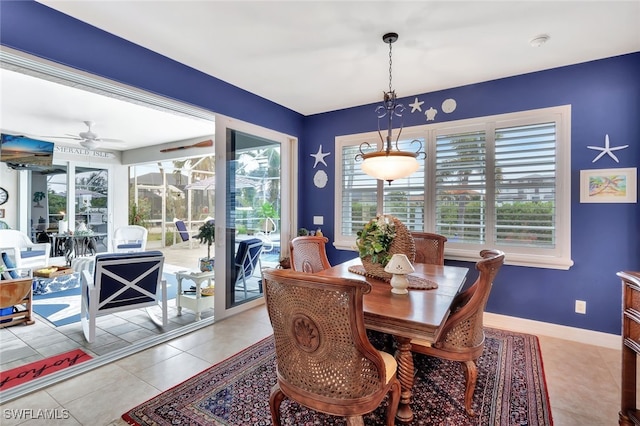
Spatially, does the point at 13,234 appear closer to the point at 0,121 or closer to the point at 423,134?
the point at 0,121

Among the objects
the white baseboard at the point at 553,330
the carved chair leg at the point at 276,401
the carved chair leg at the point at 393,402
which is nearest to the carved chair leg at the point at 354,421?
the carved chair leg at the point at 393,402

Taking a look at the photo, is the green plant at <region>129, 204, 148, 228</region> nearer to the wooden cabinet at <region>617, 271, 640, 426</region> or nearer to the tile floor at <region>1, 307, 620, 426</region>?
the tile floor at <region>1, 307, 620, 426</region>

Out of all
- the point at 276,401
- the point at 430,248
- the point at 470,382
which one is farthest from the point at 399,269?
the point at 430,248

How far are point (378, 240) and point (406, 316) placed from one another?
2.45ft

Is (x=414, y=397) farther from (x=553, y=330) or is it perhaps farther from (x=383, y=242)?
(x=553, y=330)

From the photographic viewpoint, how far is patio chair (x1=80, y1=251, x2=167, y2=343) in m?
2.78

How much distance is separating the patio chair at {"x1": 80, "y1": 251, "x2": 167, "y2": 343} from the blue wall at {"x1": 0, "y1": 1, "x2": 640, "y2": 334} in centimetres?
164

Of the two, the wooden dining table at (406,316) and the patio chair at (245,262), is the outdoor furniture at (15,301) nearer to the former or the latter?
the patio chair at (245,262)

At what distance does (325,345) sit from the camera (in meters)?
1.29

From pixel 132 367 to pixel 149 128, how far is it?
4507 mm

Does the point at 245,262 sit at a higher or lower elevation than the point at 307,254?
lower

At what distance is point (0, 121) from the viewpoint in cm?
498

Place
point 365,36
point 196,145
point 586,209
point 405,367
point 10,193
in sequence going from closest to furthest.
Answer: point 405,367
point 365,36
point 586,209
point 10,193
point 196,145

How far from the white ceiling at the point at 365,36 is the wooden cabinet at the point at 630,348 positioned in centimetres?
196
